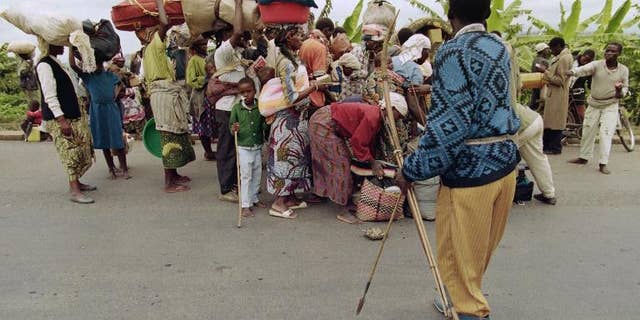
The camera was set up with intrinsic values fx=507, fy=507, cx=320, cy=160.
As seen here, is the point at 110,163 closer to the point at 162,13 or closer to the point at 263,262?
the point at 162,13

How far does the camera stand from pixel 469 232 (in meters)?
2.45

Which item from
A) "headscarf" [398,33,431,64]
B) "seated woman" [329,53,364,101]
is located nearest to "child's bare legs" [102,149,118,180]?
"seated woman" [329,53,364,101]

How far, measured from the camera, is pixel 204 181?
20.0 ft

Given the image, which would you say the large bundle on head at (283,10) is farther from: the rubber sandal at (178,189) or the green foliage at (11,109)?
the green foliage at (11,109)

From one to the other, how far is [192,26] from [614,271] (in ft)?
13.4

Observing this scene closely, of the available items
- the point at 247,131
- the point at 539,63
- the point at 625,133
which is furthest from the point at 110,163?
the point at 625,133

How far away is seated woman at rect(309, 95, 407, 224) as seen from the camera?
446 cm

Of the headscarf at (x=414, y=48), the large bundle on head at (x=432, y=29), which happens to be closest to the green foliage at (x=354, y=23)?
the large bundle on head at (x=432, y=29)

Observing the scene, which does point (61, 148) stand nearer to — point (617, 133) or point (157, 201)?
point (157, 201)

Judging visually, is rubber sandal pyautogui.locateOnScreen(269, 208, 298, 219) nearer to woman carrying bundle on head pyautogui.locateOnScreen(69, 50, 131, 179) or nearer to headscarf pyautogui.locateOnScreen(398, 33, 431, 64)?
headscarf pyautogui.locateOnScreen(398, 33, 431, 64)

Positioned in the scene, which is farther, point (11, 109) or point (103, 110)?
point (11, 109)

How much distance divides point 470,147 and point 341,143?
242 centimetres

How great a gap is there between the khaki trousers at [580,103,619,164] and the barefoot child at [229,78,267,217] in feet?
14.4

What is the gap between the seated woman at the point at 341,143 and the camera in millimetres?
4457
